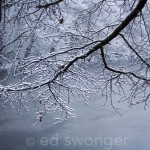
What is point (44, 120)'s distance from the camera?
10.8 metres

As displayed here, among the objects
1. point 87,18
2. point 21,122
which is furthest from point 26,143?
point 87,18

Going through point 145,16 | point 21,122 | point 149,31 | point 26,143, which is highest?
point 145,16

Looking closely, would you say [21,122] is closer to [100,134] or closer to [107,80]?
[100,134]

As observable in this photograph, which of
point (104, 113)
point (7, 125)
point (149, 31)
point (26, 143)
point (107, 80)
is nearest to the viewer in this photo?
point (149, 31)

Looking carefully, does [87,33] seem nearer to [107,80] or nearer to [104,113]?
[107,80]

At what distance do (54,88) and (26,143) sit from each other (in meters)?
5.18

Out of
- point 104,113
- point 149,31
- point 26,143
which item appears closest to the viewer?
point 149,31

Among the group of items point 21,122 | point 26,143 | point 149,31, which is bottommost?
point 26,143

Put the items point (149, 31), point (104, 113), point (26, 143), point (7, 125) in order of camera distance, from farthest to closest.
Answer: point (104, 113) < point (7, 125) < point (26, 143) < point (149, 31)

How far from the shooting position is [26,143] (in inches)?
363

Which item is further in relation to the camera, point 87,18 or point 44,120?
point 44,120

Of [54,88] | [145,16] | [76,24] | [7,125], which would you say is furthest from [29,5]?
[7,125]

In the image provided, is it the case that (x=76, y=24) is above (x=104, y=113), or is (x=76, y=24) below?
above

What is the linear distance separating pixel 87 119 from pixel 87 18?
6.94 meters
